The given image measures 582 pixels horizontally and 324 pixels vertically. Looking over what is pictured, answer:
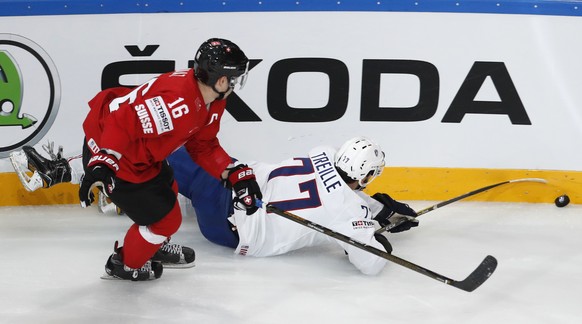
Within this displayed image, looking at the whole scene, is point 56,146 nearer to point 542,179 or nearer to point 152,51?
point 152,51

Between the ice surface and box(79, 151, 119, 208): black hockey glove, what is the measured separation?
1.74 feet

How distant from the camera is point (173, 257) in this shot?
148 inches

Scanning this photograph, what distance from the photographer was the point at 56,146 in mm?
4625

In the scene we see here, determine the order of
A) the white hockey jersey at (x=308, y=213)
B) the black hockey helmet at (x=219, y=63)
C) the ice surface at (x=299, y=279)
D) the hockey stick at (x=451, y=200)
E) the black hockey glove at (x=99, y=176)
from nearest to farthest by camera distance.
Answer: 1. the black hockey glove at (x=99, y=176)
2. the black hockey helmet at (x=219, y=63)
3. the ice surface at (x=299, y=279)
4. the white hockey jersey at (x=308, y=213)
5. the hockey stick at (x=451, y=200)

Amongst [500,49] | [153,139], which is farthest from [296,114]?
[153,139]

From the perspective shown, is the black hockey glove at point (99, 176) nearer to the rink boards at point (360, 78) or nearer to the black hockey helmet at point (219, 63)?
the black hockey helmet at point (219, 63)

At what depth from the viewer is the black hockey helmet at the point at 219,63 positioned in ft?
10.4

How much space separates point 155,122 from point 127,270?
2.40 feet

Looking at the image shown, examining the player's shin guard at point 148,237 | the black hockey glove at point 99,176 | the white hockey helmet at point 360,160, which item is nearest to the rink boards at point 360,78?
the white hockey helmet at point 360,160

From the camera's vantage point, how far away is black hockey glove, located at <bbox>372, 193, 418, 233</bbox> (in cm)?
412

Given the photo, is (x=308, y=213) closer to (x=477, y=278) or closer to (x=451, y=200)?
(x=477, y=278)

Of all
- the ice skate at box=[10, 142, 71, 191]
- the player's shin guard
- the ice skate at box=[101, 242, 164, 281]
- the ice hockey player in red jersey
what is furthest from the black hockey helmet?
the ice skate at box=[10, 142, 71, 191]

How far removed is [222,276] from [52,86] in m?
1.63

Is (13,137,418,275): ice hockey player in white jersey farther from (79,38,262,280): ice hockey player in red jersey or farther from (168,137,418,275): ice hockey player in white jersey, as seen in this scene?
(79,38,262,280): ice hockey player in red jersey
